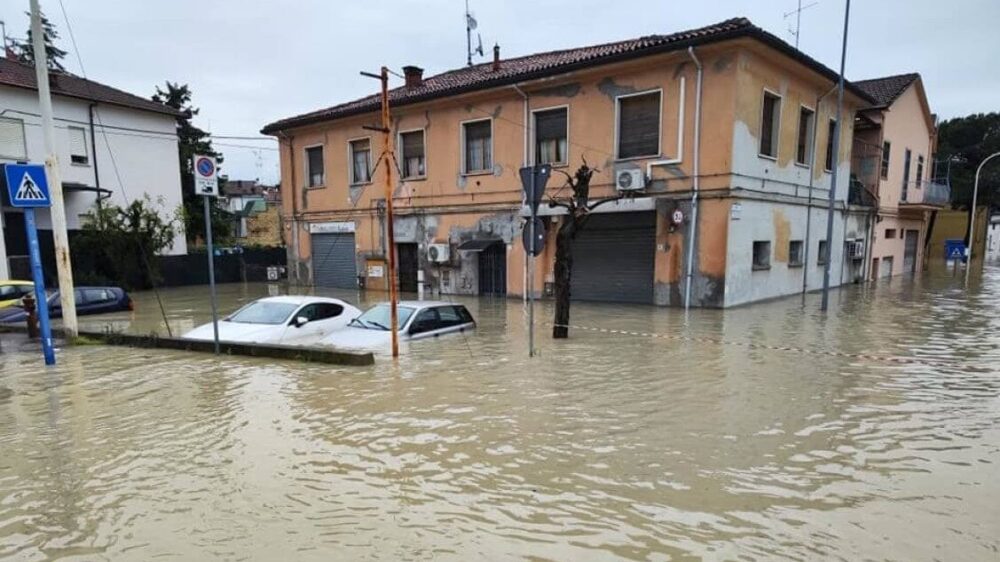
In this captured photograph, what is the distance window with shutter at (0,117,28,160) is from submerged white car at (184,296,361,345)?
16786 mm

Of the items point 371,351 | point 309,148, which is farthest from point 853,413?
point 309,148

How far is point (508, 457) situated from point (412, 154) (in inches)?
647

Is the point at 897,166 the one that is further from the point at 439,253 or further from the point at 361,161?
the point at 361,161

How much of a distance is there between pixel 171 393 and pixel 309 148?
57.2 feet

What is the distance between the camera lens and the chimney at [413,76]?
22.2m

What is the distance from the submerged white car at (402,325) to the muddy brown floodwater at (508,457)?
0.82 meters

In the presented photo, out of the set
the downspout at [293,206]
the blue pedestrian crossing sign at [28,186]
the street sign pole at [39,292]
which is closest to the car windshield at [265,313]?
the street sign pole at [39,292]

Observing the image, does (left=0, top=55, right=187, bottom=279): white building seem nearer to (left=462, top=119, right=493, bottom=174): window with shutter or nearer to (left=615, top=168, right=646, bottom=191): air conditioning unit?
(left=462, top=119, right=493, bottom=174): window with shutter

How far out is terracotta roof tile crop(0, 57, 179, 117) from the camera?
825 inches

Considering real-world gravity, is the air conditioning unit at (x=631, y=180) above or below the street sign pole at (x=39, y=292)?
above

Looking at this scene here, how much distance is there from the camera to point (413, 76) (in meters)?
22.4

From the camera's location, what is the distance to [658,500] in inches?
155

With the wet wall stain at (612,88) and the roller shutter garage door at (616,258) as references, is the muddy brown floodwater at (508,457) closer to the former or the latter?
the roller shutter garage door at (616,258)

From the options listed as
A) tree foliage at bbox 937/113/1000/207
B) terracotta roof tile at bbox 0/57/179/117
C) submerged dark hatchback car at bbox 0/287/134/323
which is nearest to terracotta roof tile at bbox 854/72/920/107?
submerged dark hatchback car at bbox 0/287/134/323
